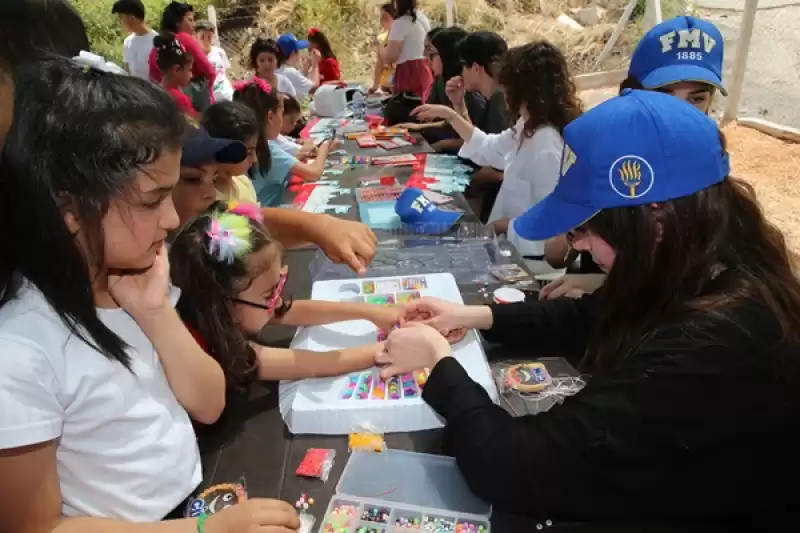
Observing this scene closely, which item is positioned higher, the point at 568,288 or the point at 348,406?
the point at 348,406

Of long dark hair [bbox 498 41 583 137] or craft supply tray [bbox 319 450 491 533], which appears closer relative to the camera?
craft supply tray [bbox 319 450 491 533]

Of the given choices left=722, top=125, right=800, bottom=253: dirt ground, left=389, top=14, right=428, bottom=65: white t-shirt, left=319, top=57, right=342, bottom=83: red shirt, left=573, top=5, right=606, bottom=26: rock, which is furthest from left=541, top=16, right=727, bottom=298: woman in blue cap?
left=573, top=5, right=606, bottom=26: rock

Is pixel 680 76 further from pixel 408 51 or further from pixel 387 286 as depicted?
pixel 408 51

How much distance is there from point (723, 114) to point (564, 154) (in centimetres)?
575

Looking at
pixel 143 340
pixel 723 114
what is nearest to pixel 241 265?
pixel 143 340

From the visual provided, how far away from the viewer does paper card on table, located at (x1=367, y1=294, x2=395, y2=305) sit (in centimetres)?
146

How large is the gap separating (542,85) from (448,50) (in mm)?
1840

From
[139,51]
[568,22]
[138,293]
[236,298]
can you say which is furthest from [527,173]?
[568,22]

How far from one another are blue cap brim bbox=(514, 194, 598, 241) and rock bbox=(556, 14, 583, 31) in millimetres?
9089

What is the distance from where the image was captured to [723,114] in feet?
19.0

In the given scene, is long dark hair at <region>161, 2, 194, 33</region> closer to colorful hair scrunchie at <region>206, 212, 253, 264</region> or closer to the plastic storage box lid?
colorful hair scrunchie at <region>206, 212, 253, 264</region>

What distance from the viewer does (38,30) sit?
1.14 m

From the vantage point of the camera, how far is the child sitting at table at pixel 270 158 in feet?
8.77

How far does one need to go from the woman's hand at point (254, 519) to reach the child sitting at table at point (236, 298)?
37cm
